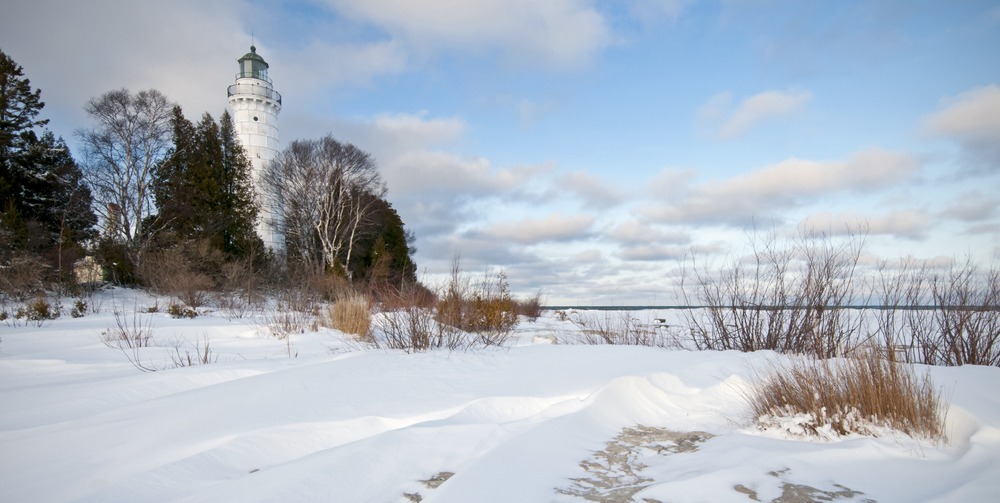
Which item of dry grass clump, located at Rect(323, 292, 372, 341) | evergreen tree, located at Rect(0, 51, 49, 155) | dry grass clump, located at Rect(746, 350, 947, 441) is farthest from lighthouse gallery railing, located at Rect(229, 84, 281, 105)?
dry grass clump, located at Rect(746, 350, 947, 441)

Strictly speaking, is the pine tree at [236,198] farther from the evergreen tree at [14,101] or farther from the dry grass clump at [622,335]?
the dry grass clump at [622,335]

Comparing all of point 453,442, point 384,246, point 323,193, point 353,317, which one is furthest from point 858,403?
point 384,246

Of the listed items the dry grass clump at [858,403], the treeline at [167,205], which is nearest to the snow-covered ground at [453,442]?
the dry grass clump at [858,403]

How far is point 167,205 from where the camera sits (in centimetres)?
1788

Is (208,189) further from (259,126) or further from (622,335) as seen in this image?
(622,335)

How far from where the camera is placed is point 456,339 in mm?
6629

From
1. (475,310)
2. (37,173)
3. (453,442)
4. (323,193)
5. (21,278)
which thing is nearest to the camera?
(453,442)

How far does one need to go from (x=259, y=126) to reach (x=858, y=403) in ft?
85.5

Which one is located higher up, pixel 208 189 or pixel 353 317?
pixel 208 189

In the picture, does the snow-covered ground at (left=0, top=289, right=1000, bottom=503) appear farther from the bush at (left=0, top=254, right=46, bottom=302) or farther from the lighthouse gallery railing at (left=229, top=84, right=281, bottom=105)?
the lighthouse gallery railing at (left=229, top=84, right=281, bottom=105)

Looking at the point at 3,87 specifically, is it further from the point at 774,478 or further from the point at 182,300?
the point at 774,478

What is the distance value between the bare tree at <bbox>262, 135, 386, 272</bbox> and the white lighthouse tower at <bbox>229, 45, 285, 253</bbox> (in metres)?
0.64

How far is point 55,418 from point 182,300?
1119cm

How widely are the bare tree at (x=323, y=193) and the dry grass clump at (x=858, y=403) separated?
19.2 meters
